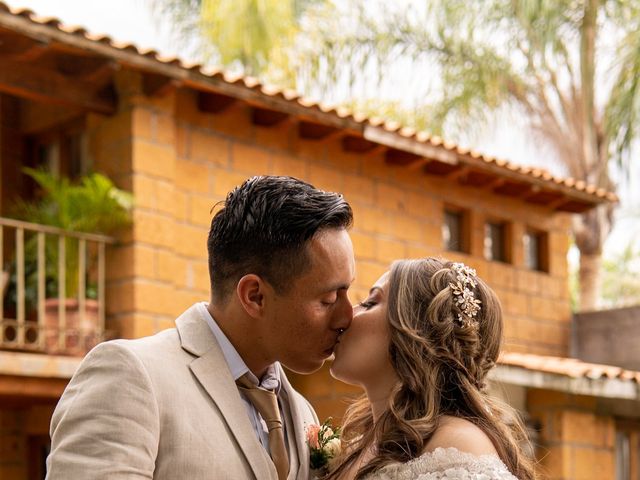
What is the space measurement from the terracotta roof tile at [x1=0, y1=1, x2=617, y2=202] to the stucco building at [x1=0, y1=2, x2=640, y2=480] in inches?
0.6

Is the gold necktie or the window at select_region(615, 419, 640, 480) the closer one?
the gold necktie

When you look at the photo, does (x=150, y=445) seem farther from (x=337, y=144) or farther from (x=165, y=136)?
(x=337, y=144)

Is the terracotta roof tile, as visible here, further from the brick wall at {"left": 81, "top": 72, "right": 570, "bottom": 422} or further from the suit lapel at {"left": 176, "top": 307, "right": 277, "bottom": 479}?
the suit lapel at {"left": 176, "top": 307, "right": 277, "bottom": 479}

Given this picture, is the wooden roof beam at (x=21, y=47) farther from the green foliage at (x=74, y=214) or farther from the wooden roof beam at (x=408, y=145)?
the wooden roof beam at (x=408, y=145)

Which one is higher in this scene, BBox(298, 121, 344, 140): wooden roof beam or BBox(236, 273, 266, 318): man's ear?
BBox(298, 121, 344, 140): wooden roof beam

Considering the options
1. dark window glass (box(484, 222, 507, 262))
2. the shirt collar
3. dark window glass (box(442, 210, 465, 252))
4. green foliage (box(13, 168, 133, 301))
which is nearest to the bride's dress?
the shirt collar

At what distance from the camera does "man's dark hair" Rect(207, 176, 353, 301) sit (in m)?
3.11

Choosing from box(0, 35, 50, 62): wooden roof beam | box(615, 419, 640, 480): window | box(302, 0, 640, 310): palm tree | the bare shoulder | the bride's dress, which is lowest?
box(615, 419, 640, 480): window

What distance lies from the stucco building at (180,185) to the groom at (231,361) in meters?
5.87

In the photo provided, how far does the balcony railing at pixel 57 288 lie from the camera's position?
30.6 feet

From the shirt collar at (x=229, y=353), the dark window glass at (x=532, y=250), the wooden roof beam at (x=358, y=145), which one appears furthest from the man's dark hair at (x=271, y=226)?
the dark window glass at (x=532, y=250)

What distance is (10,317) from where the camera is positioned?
10547 millimetres

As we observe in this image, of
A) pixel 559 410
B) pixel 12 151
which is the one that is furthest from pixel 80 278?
pixel 559 410

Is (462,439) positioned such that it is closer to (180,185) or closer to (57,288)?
(57,288)
